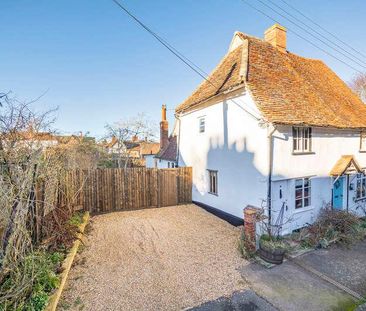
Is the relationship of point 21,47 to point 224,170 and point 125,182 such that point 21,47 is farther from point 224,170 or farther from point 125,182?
point 224,170

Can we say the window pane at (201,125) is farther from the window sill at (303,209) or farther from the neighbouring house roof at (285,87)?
the window sill at (303,209)

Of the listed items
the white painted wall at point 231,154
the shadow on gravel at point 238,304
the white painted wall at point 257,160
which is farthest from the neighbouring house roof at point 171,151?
the shadow on gravel at point 238,304

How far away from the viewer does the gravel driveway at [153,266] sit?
4.80 meters

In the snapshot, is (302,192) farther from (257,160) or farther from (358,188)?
(358,188)

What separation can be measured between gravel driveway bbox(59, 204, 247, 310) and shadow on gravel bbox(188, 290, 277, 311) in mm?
175

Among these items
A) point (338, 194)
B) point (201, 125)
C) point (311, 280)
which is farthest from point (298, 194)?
point (201, 125)

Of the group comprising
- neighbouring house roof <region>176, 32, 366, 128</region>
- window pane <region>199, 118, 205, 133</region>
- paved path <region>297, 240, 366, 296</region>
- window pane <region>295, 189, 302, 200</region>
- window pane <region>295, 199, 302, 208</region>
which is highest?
neighbouring house roof <region>176, 32, 366, 128</region>

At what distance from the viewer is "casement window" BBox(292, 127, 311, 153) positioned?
29.6 feet

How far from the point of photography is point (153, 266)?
20.4 ft

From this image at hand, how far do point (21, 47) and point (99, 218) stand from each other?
775cm

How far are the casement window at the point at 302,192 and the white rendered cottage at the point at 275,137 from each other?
0.04 metres

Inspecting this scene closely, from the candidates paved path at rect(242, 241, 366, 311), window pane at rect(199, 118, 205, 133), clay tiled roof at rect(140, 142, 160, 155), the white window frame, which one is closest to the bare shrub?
paved path at rect(242, 241, 366, 311)

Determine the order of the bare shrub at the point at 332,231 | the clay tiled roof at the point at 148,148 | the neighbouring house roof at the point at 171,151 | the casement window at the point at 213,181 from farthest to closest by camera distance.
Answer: the clay tiled roof at the point at 148,148 → the neighbouring house roof at the point at 171,151 → the casement window at the point at 213,181 → the bare shrub at the point at 332,231

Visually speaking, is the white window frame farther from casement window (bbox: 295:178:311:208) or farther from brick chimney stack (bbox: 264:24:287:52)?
brick chimney stack (bbox: 264:24:287:52)
